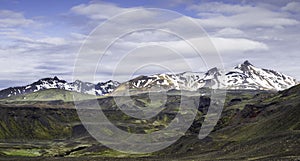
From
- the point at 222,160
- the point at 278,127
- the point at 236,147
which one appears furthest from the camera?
the point at 278,127

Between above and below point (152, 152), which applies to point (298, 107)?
above

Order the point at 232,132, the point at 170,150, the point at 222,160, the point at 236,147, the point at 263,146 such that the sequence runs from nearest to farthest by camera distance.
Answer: the point at 222,160 → the point at 263,146 → the point at 236,147 → the point at 170,150 → the point at 232,132

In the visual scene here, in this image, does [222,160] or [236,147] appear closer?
[222,160]

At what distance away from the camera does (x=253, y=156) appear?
114 m

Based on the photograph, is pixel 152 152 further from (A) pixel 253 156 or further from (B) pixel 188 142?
(A) pixel 253 156

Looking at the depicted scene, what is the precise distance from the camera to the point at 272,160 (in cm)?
9569

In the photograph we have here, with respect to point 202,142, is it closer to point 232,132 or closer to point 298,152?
point 232,132

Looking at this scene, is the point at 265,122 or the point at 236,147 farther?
the point at 265,122

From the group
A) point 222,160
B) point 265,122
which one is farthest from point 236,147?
point 265,122

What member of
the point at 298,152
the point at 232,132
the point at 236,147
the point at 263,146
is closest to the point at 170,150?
the point at 232,132

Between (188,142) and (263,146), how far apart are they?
199ft

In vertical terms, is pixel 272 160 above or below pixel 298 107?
below

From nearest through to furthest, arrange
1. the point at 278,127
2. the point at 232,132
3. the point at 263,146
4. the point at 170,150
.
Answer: the point at 263,146 → the point at 278,127 → the point at 170,150 → the point at 232,132

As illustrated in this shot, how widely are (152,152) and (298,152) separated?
88.3 metres
